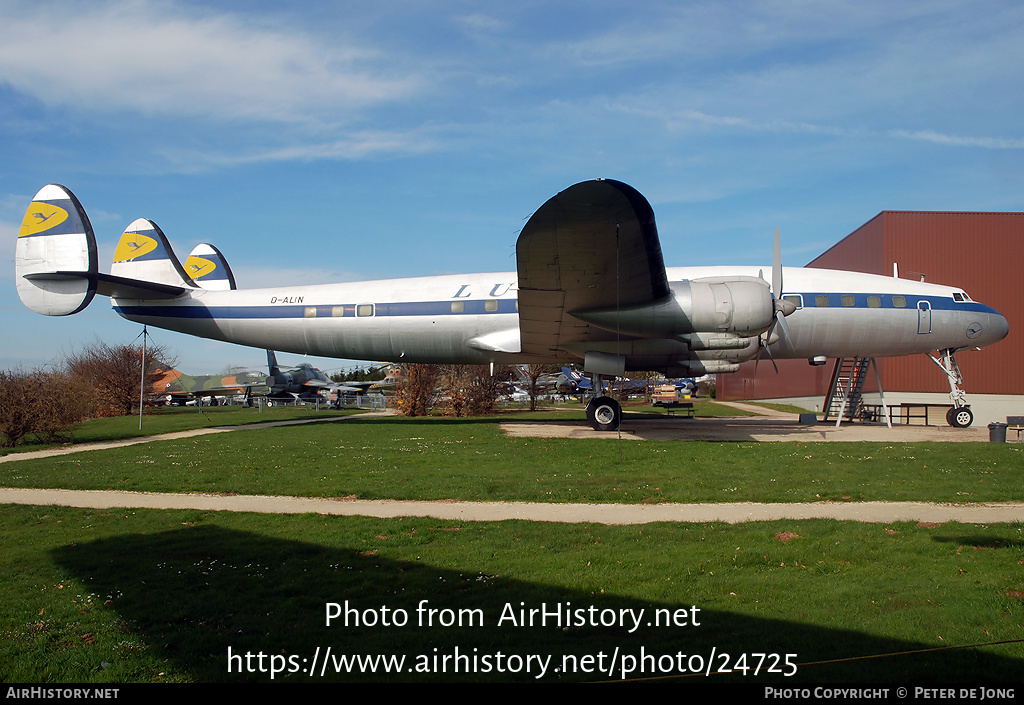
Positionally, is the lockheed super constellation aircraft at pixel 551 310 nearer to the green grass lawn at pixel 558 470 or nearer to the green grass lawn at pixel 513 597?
the green grass lawn at pixel 558 470

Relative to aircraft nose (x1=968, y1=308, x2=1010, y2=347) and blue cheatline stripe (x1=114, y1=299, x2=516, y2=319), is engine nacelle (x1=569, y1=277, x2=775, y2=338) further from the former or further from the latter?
aircraft nose (x1=968, y1=308, x2=1010, y2=347)

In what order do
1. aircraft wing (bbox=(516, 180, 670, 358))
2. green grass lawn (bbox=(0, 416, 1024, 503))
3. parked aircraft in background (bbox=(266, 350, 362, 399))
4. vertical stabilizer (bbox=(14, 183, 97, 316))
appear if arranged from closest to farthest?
green grass lawn (bbox=(0, 416, 1024, 503))
aircraft wing (bbox=(516, 180, 670, 358))
vertical stabilizer (bbox=(14, 183, 97, 316))
parked aircraft in background (bbox=(266, 350, 362, 399))

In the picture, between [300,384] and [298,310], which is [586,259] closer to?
[298,310]

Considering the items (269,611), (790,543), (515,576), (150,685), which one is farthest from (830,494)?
(150,685)

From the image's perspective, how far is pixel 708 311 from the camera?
16094 mm

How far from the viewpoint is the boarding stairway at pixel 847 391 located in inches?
842

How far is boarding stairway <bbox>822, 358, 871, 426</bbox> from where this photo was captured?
21.4 metres

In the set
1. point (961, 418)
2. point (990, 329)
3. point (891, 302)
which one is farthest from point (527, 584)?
point (990, 329)

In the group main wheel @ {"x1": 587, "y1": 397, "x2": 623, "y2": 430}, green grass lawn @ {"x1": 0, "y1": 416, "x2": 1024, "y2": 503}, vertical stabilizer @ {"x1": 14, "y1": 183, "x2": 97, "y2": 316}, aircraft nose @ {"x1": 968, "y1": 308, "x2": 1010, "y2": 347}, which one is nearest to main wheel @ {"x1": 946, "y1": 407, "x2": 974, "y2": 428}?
aircraft nose @ {"x1": 968, "y1": 308, "x2": 1010, "y2": 347}

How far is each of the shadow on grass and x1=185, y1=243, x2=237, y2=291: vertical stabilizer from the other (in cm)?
2133

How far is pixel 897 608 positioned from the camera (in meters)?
5.04

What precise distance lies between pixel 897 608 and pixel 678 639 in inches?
76.0

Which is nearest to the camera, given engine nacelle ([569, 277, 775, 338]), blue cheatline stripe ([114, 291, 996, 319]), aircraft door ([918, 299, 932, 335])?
engine nacelle ([569, 277, 775, 338])

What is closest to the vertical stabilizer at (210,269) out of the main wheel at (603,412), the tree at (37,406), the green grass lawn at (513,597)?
the tree at (37,406)
